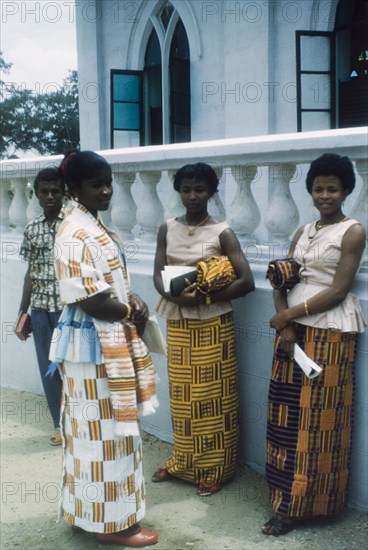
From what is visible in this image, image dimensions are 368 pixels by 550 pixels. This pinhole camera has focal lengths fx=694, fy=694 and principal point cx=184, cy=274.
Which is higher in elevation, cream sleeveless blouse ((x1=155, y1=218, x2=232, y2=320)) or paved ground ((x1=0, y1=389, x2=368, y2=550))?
cream sleeveless blouse ((x1=155, y1=218, x2=232, y2=320))

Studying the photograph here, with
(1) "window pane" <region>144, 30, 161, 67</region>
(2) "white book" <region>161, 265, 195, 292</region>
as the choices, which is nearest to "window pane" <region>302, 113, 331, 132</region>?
(1) "window pane" <region>144, 30, 161, 67</region>

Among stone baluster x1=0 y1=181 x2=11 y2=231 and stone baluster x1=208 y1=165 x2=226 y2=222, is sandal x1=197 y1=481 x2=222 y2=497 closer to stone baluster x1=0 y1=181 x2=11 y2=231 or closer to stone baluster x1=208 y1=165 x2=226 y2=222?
stone baluster x1=208 y1=165 x2=226 y2=222

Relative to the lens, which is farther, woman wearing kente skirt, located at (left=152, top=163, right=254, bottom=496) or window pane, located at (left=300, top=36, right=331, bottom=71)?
window pane, located at (left=300, top=36, right=331, bottom=71)

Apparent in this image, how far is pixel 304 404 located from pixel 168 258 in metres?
1.07

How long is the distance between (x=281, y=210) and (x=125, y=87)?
6.85m

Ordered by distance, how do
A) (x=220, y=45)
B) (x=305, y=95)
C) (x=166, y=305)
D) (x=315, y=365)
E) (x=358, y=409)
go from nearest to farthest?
(x=315, y=365), (x=358, y=409), (x=166, y=305), (x=305, y=95), (x=220, y=45)

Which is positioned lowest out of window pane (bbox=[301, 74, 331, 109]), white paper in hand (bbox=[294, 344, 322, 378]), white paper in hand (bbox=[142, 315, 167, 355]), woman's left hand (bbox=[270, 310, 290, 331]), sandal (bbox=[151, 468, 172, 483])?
sandal (bbox=[151, 468, 172, 483])

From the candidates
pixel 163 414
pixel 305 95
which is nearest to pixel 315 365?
pixel 163 414

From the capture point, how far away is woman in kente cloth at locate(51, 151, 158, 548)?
2.94 meters

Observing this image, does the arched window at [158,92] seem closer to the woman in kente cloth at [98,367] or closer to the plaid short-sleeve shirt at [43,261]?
the plaid short-sleeve shirt at [43,261]

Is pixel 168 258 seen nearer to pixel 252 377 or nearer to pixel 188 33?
pixel 252 377

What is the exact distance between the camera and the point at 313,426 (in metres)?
3.17

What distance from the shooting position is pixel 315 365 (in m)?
3.08

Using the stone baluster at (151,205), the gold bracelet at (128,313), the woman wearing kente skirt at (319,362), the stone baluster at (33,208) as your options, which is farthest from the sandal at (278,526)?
the stone baluster at (33,208)
